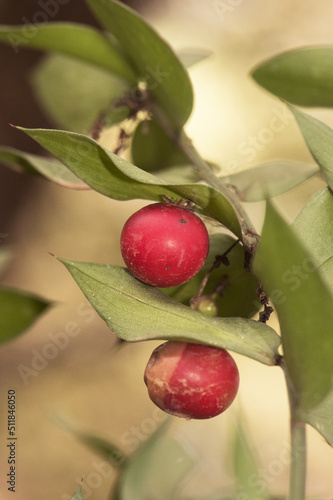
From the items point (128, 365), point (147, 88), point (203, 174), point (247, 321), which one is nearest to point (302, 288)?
point (247, 321)

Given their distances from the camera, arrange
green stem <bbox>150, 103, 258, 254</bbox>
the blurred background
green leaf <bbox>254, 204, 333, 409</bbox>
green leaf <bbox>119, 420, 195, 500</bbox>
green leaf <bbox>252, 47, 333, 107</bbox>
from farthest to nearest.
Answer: the blurred background < green leaf <bbox>119, 420, 195, 500</bbox> < green leaf <bbox>252, 47, 333, 107</bbox> < green stem <bbox>150, 103, 258, 254</bbox> < green leaf <bbox>254, 204, 333, 409</bbox>

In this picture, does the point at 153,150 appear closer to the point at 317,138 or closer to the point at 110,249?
the point at 317,138

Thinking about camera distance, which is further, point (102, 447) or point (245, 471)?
point (102, 447)

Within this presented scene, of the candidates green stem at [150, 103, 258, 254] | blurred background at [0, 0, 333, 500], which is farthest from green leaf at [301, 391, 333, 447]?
blurred background at [0, 0, 333, 500]

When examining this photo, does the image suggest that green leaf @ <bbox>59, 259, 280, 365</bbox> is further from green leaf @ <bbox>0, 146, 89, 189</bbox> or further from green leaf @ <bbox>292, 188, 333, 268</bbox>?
green leaf @ <bbox>0, 146, 89, 189</bbox>

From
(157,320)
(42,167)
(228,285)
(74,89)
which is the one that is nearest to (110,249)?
(74,89)

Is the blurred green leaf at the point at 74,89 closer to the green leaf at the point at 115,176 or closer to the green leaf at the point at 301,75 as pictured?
the green leaf at the point at 301,75
